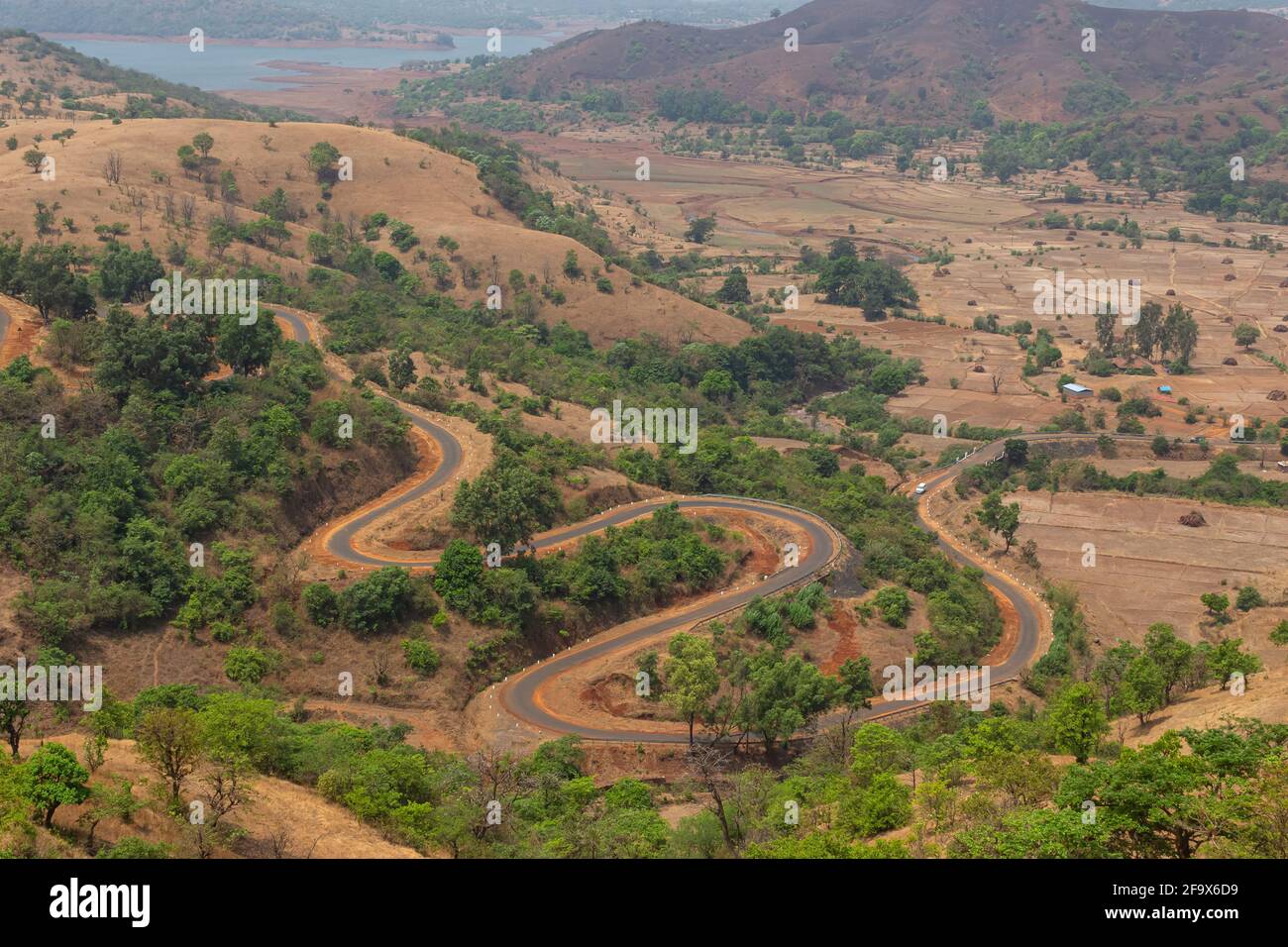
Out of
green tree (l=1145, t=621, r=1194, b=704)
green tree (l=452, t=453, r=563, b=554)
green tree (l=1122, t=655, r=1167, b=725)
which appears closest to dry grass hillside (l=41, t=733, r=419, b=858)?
green tree (l=452, t=453, r=563, b=554)

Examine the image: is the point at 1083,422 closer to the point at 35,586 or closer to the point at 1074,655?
the point at 1074,655

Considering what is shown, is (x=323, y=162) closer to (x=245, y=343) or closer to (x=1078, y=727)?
(x=245, y=343)

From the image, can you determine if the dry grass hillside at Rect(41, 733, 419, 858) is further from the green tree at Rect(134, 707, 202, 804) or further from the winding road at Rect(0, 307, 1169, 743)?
the winding road at Rect(0, 307, 1169, 743)

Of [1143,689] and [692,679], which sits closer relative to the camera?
[1143,689]

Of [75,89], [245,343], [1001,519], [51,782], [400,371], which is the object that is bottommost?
[1001,519]

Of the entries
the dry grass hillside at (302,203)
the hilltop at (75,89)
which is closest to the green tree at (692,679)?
the dry grass hillside at (302,203)

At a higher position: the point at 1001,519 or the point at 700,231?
the point at 700,231

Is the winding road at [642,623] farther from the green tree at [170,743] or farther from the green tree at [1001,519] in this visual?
the green tree at [170,743]

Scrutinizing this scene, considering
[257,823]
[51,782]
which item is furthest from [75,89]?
[51,782]
